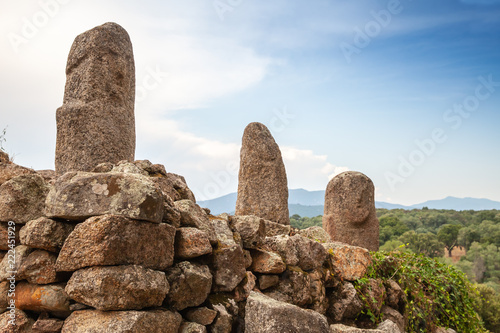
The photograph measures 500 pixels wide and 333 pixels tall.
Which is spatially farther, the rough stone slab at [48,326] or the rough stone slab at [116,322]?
the rough stone slab at [48,326]

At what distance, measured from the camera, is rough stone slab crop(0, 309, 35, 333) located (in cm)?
386

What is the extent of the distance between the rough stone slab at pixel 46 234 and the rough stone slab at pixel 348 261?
4.08 metres

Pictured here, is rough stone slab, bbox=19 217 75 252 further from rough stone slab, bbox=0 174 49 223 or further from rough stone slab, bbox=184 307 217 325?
rough stone slab, bbox=184 307 217 325

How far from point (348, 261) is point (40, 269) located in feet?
15.1

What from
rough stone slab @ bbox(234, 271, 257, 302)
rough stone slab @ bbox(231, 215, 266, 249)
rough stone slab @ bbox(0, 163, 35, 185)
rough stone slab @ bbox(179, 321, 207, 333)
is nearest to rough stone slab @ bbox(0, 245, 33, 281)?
rough stone slab @ bbox(0, 163, 35, 185)

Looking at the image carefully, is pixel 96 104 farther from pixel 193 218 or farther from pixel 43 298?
pixel 43 298

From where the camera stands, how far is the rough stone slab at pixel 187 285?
4.02 metres

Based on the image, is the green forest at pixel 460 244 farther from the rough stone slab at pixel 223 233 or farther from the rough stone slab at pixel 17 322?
the rough stone slab at pixel 17 322

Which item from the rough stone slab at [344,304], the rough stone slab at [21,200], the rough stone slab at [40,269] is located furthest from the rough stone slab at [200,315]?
the rough stone slab at [344,304]

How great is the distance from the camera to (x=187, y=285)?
4.11m

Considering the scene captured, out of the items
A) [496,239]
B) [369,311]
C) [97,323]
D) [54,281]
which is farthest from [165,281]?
[496,239]

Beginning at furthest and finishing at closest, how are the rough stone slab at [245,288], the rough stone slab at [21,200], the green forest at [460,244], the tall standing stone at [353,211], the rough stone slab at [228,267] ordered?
the green forest at [460,244], the tall standing stone at [353,211], the rough stone slab at [245,288], the rough stone slab at [228,267], the rough stone slab at [21,200]

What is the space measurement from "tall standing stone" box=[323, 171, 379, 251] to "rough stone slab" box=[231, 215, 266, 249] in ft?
25.7

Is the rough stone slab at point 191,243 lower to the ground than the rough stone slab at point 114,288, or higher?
higher
